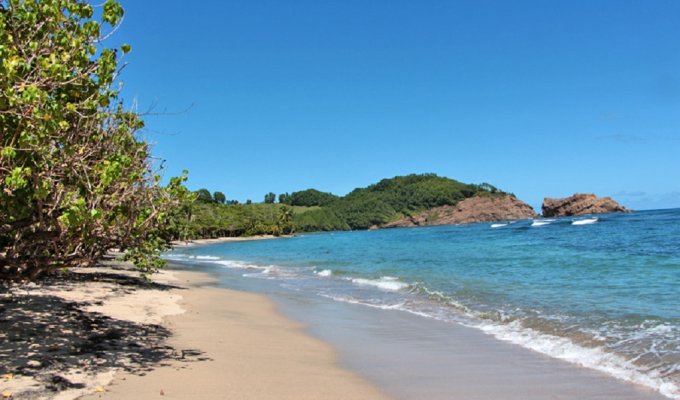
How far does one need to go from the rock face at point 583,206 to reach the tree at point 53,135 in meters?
147

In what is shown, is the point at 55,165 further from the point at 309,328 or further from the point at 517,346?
the point at 517,346

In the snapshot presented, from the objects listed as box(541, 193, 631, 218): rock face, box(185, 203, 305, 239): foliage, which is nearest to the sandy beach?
box(185, 203, 305, 239): foliage

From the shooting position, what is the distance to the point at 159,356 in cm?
747

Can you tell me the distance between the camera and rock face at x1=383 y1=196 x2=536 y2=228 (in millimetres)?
172125

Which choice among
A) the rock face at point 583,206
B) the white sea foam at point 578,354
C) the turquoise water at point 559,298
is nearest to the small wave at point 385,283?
the turquoise water at point 559,298

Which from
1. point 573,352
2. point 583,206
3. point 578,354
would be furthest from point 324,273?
point 583,206

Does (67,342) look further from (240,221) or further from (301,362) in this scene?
(240,221)

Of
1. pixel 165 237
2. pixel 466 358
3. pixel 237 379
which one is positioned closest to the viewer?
pixel 237 379

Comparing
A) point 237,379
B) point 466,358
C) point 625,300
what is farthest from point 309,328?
point 625,300

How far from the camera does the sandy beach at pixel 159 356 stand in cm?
580

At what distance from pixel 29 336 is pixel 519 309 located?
36.2ft

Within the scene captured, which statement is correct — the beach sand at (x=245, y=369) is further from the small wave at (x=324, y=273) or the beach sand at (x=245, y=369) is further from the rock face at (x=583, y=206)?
the rock face at (x=583, y=206)

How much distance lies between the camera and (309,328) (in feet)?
37.8

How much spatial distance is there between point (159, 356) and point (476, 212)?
173 metres
